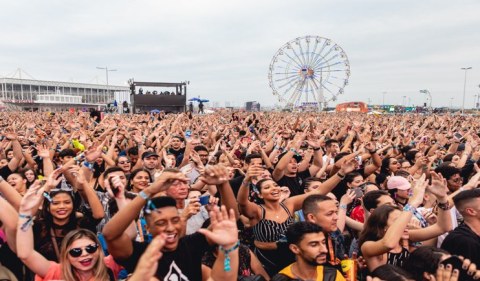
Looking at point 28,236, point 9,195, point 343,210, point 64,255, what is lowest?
point 343,210

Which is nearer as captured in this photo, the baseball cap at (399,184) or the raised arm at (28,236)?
the raised arm at (28,236)

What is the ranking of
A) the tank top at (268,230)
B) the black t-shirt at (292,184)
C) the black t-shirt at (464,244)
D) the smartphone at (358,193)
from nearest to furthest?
the black t-shirt at (464,244) → the tank top at (268,230) → the smartphone at (358,193) → the black t-shirt at (292,184)

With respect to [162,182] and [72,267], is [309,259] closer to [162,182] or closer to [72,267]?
[162,182]

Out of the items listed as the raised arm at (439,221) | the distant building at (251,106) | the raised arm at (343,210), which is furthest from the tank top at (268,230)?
the distant building at (251,106)

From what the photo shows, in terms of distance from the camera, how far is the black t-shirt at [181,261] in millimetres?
2455

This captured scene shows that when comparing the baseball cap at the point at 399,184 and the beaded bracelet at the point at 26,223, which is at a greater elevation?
the beaded bracelet at the point at 26,223

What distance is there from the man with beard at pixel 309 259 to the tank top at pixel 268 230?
2.16 ft

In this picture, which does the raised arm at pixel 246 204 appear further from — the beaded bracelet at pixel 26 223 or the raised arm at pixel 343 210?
the beaded bracelet at pixel 26 223

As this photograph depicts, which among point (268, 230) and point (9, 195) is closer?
point (9, 195)

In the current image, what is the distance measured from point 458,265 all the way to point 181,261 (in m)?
1.80

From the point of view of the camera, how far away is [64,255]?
253 cm

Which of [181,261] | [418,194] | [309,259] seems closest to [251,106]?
[418,194]

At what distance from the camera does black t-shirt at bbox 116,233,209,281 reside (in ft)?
8.05

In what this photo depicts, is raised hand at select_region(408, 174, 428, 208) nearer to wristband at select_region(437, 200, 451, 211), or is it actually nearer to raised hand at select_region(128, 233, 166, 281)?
wristband at select_region(437, 200, 451, 211)
